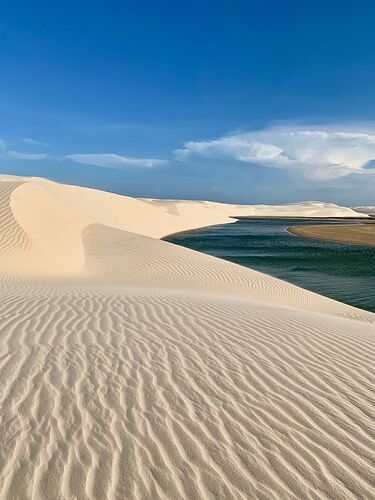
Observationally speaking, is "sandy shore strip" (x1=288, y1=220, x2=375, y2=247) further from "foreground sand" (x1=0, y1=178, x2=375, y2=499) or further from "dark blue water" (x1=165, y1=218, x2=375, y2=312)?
"foreground sand" (x1=0, y1=178, x2=375, y2=499)

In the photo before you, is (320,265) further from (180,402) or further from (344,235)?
(344,235)

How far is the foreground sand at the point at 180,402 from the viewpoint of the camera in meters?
2.56

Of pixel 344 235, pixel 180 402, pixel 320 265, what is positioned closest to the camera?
pixel 180 402

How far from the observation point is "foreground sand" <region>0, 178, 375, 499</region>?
256 centimetres

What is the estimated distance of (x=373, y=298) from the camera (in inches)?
555

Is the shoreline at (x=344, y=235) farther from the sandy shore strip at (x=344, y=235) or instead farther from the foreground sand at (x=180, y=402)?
the foreground sand at (x=180, y=402)

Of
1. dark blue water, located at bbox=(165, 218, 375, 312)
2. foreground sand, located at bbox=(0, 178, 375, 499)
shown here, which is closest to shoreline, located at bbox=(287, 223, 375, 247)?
dark blue water, located at bbox=(165, 218, 375, 312)

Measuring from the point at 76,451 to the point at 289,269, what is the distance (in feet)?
61.1

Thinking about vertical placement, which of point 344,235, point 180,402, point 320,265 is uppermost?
point 344,235

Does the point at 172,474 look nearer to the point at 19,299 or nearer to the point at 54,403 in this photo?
the point at 54,403

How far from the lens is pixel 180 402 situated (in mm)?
3496

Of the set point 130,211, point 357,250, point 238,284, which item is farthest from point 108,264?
point 130,211

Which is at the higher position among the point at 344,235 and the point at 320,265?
the point at 344,235

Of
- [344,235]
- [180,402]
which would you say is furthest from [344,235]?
[180,402]
